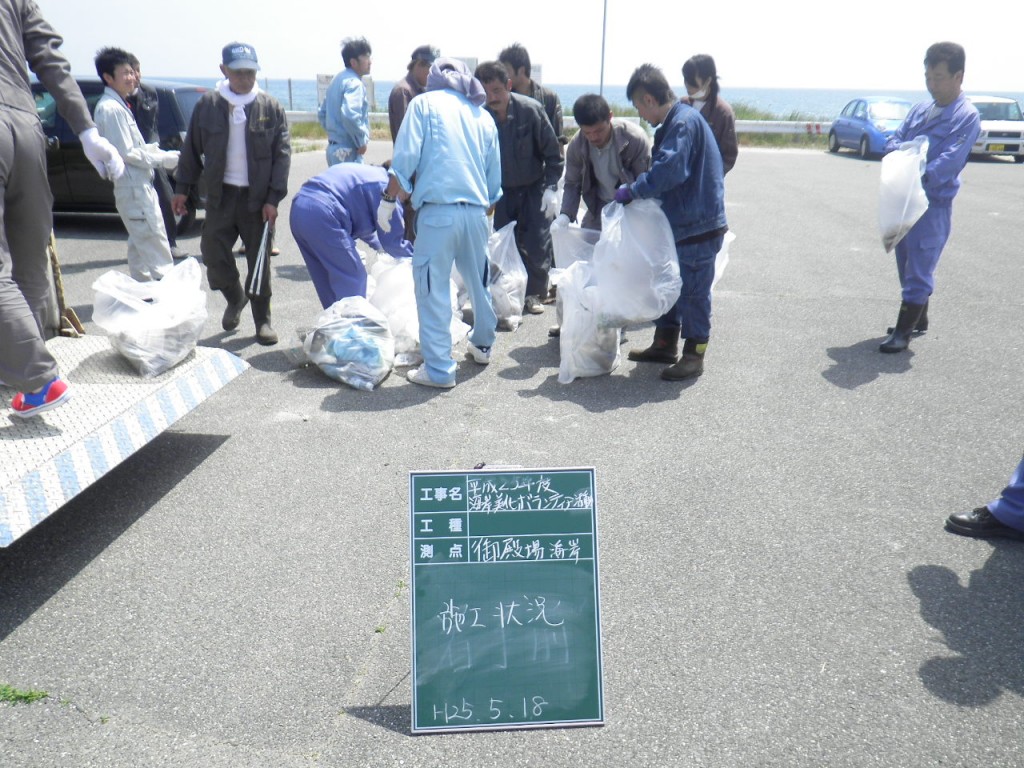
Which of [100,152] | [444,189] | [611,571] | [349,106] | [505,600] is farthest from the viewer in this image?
[349,106]

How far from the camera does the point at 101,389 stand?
373 cm

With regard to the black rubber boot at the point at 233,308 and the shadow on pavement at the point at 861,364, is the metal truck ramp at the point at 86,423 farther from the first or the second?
the shadow on pavement at the point at 861,364

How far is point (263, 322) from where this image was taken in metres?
6.08

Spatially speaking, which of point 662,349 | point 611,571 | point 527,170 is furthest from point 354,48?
point 611,571

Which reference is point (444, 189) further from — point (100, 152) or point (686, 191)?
point (100, 152)

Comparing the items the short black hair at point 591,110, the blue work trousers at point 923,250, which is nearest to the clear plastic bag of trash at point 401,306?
the short black hair at point 591,110

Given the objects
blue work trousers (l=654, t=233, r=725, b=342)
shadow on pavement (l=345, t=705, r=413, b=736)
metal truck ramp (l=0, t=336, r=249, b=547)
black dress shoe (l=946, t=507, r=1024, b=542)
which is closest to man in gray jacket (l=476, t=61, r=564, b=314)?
blue work trousers (l=654, t=233, r=725, b=342)

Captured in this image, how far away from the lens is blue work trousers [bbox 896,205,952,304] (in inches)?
220

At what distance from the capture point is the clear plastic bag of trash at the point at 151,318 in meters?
4.01

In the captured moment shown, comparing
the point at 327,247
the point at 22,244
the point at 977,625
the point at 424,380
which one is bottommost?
the point at 424,380

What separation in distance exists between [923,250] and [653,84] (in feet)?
7.21

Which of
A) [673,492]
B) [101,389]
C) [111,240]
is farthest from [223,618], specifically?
[111,240]

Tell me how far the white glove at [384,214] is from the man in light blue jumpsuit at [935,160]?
3420 mm

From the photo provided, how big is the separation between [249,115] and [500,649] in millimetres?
4485
